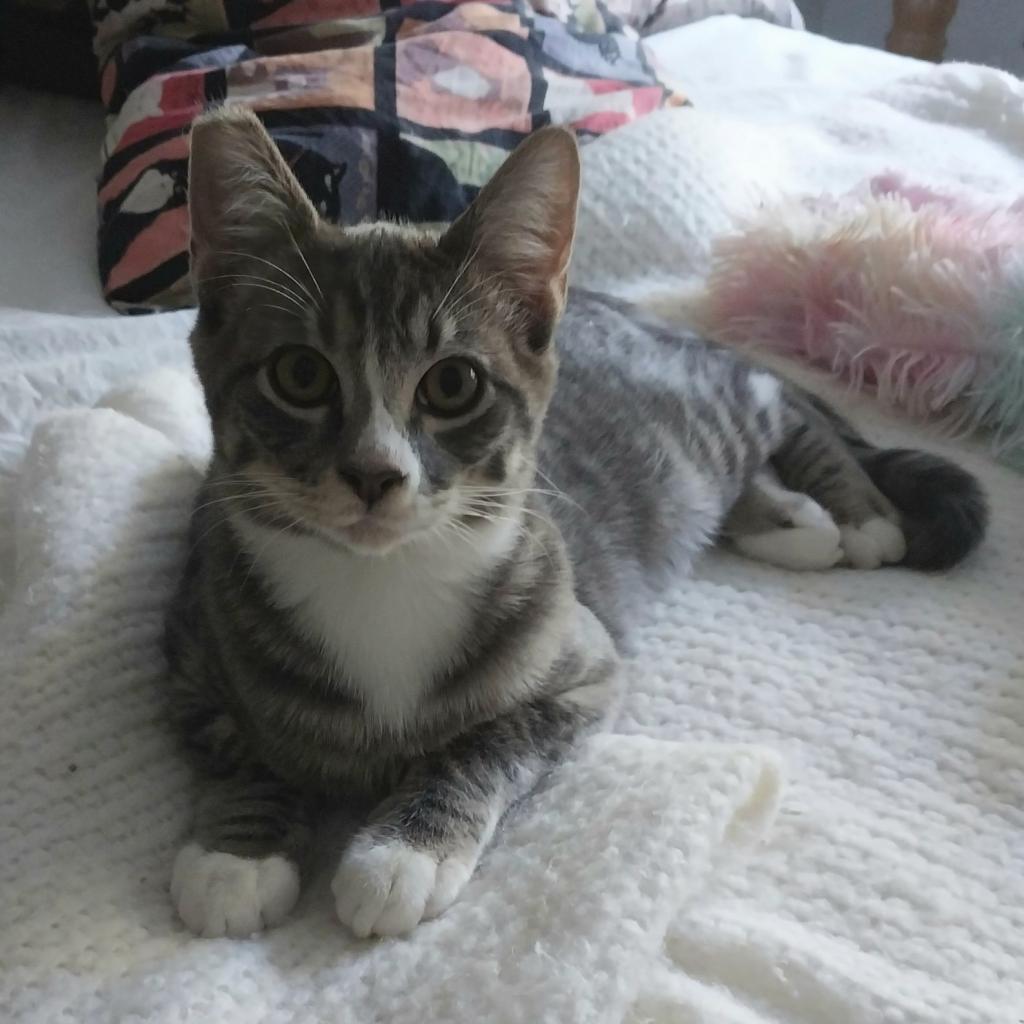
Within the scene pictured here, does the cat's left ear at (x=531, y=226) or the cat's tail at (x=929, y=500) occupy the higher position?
the cat's left ear at (x=531, y=226)

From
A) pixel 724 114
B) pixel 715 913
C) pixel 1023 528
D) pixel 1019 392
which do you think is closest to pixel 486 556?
pixel 715 913

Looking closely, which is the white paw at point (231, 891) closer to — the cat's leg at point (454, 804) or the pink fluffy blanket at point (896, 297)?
the cat's leg at point (454, 804)

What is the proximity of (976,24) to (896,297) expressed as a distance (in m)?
2.09

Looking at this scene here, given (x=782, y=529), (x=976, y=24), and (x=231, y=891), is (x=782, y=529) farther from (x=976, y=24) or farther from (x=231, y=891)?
(x=976, y=24)

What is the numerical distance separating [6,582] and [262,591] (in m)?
0.28

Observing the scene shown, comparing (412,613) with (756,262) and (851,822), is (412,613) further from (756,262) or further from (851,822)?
(756,262)

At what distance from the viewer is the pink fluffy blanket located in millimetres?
1335

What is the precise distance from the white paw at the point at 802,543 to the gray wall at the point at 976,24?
2.38 m

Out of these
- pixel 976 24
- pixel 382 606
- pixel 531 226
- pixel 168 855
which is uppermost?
pixel 531 226

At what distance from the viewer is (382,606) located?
0.86 metres

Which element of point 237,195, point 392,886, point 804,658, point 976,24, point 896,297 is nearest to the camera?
point 392,886

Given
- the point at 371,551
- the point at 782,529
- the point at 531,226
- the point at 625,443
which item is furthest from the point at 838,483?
the point at 371,551

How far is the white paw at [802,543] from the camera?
120 centimetres

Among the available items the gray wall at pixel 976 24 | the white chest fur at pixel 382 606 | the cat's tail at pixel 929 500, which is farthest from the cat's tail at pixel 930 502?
the gray wall at pixel 976 24
